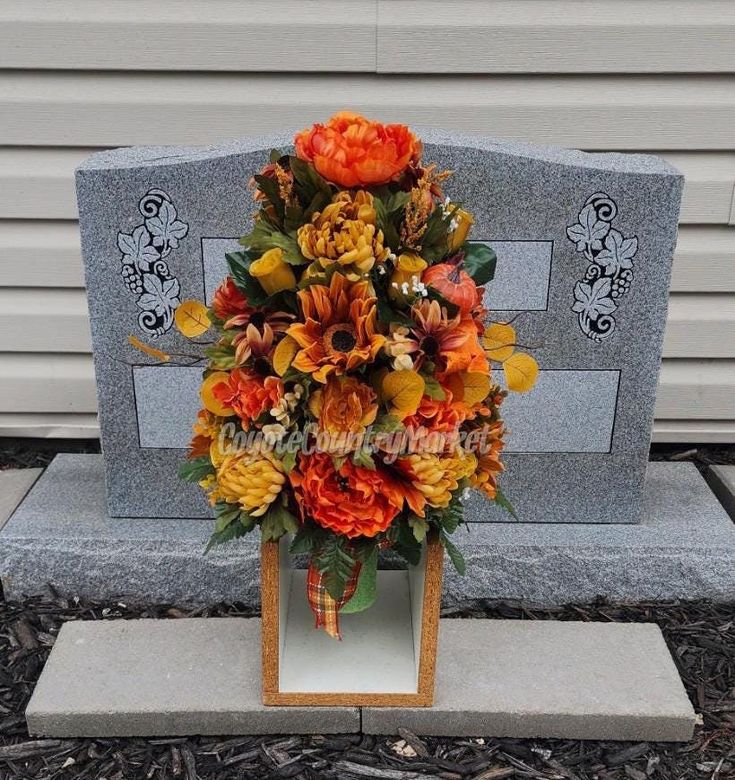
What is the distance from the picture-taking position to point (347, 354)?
1.62 meters

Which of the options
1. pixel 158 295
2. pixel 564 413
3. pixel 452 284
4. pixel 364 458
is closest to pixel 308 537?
pixel 364 458

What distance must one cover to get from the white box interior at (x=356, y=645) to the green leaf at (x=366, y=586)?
0.55 ft

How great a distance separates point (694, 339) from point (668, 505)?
80 centimetres

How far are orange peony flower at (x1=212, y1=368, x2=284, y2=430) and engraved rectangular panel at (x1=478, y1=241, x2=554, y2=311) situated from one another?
105cm

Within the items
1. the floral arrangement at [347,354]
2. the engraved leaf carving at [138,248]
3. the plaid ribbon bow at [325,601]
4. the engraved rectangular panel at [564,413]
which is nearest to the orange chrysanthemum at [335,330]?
the floral arrangement at [347,354]

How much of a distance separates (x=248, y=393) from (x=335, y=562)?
43 cm

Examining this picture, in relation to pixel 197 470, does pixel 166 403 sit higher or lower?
lower

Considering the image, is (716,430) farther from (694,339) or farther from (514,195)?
(514,195)

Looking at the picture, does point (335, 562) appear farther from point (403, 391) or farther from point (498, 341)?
point (498, 341)

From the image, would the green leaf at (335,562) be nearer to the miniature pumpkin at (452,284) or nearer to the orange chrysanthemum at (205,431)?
the orange chrysanthemum at (205,431)

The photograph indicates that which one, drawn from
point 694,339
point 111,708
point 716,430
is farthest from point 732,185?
point 111,708

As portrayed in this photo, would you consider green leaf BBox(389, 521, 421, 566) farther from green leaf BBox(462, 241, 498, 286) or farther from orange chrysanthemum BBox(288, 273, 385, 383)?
green leaf BBox(462, 241, 498, 286)

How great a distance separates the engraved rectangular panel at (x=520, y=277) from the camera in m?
2.53

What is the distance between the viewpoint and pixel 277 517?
1.80 meters
